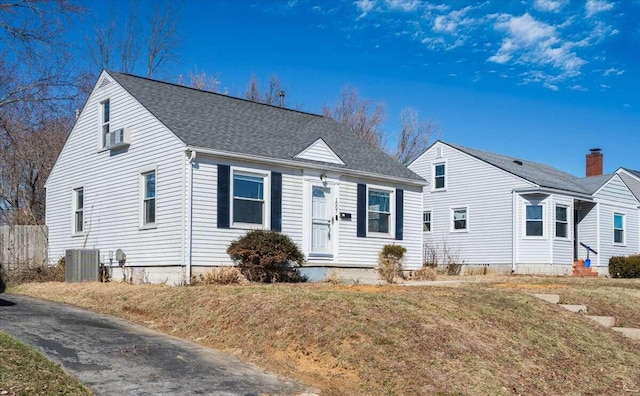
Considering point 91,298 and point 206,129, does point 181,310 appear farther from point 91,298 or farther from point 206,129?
point 206,129

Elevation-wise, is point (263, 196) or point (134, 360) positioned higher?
point (263, 196)

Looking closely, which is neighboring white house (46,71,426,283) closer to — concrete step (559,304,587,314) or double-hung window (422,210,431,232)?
concrete step (559,304,587,314)

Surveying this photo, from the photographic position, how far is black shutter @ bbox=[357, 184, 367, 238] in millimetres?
19172

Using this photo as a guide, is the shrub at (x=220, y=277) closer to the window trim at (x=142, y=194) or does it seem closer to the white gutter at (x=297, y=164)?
the window trim at (x=142, y=194)

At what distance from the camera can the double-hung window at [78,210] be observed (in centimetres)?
1937

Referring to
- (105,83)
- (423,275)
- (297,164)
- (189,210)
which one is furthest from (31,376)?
(423,275)

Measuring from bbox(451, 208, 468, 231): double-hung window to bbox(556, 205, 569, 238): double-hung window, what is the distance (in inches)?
→ 144

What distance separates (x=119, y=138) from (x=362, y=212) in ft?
23.0

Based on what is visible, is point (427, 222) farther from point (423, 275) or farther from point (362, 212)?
point (362, 212)

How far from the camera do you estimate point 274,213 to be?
17.2m

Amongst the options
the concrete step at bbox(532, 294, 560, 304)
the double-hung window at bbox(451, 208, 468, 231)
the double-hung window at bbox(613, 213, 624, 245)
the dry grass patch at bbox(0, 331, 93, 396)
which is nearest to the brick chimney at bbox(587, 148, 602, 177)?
the double-hung window at bbox(613, 213, 624, 245)

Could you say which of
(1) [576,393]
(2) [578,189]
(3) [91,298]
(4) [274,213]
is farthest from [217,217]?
(2) [578,189]

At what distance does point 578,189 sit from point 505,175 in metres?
3.49

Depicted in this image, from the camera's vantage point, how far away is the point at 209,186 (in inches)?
Answer: 626
